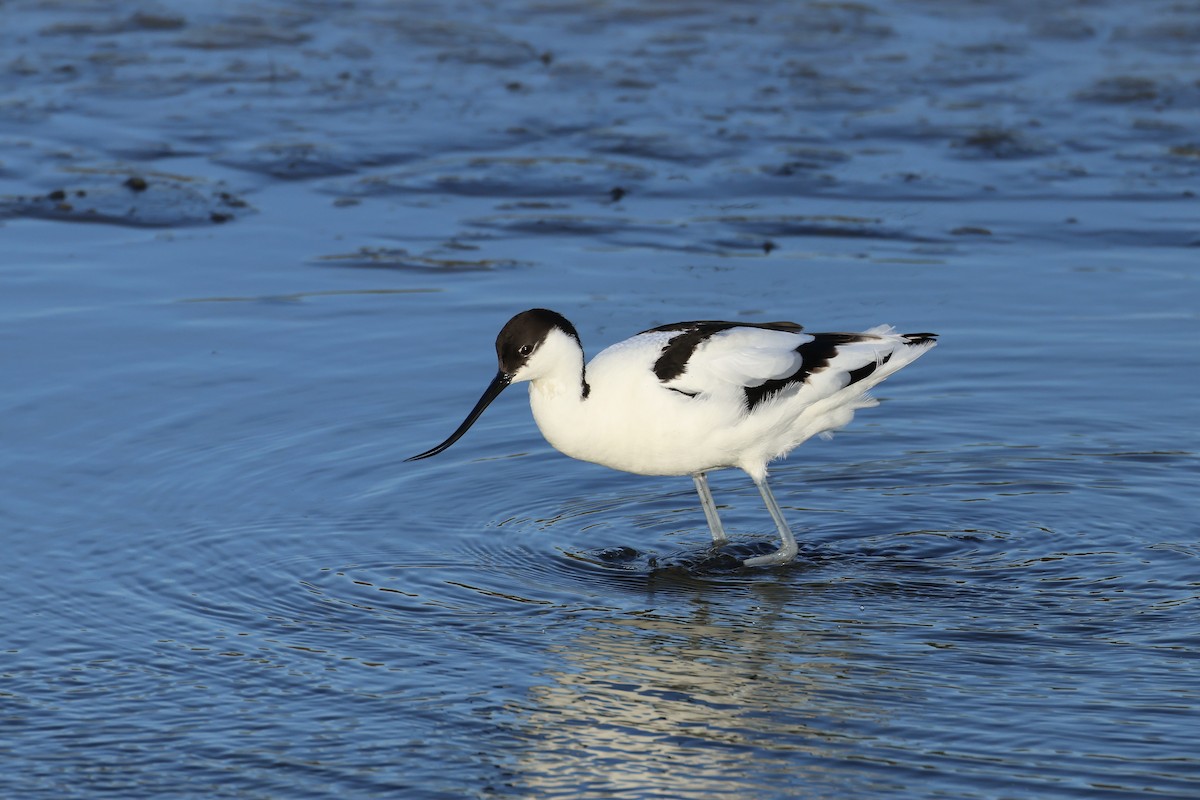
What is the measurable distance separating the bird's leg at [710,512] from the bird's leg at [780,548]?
0.21 m

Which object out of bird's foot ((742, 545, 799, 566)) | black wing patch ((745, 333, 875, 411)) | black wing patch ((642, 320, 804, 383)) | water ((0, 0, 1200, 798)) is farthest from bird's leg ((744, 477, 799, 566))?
black wing patch ((642, 320, 804, 383))

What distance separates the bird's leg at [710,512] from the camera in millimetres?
6957

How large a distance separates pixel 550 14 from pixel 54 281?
7592 mm

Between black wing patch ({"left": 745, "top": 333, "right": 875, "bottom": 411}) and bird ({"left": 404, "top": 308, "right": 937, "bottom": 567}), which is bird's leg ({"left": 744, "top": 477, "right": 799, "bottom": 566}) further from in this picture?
black wing patch ({"left": 745, "top": 333, "right": 875, "bottom": 411})

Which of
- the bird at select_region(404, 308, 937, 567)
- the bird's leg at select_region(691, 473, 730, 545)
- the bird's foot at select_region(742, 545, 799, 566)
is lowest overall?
the bird's foot at select_region(742, 545, 799, 566)

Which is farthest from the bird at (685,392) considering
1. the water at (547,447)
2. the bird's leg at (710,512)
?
the water at (547,447)

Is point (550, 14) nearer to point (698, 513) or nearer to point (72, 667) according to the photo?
point (698, 513)

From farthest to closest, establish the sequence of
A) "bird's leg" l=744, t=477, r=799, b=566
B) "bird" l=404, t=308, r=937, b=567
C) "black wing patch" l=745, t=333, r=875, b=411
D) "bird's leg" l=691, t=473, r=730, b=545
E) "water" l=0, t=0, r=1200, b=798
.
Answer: "bird's leg" l=691, t=473, r=730, b=545 < "black wing patch" l=745, t=333, r=875, b=411 < "bird's leg" l=744, t=477, r=799, b=566 < "bird" l=404, t=308, r=937, b=567 < "water" l=0, t=0, r=1200, b=798

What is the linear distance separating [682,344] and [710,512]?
699mm

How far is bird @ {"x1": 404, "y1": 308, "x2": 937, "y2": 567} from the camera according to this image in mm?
6562

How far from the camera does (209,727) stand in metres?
5.23

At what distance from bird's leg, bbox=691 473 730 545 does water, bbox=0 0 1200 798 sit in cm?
13

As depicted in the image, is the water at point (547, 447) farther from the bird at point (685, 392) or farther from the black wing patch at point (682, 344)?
the black wing patch at point (682, 344)

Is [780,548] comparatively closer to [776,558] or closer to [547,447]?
[776,558]
